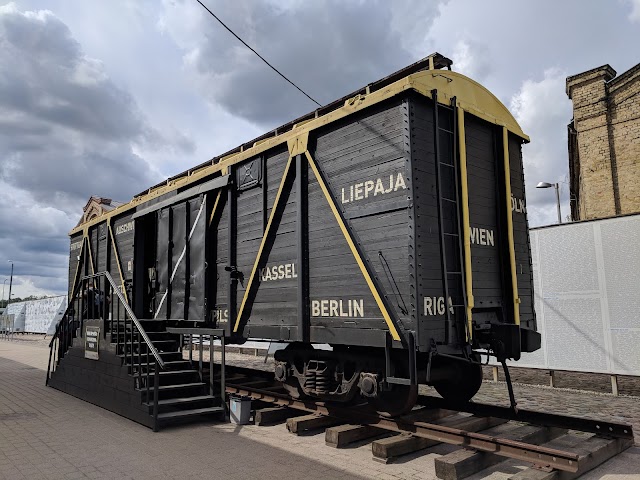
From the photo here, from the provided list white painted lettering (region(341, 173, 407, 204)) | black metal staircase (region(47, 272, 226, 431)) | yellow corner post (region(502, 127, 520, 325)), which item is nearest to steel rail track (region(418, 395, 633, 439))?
yellow corner post (region(502, 127, 520, 325))

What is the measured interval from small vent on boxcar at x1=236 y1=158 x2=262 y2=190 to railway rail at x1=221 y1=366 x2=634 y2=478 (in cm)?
341

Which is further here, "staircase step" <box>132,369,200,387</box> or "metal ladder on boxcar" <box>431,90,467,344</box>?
Answer: "staircase step" <box>132,369,200,387</box>

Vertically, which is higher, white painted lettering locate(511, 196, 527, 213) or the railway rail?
white painted lettering locate(511, 196, 527, 213)

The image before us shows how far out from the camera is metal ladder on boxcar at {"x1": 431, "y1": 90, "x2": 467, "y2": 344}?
5395mm

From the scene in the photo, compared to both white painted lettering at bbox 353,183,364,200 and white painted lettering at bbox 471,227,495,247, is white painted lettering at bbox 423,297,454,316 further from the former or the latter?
white painted lettering at bbox 353,183,364,200

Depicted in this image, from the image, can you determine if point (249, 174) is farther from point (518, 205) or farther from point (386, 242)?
point (518, 205)

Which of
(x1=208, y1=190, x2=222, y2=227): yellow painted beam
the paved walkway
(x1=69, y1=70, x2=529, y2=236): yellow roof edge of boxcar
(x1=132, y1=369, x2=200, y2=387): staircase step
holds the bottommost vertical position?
the paved walkway

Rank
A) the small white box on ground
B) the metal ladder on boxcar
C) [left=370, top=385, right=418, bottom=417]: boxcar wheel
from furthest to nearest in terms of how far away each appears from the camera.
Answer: the small white box on ground
[left=370, top=385, right=418, bottom=417]: boxcar wheel
the metal ladder on boxcar

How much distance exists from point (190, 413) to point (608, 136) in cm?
1559

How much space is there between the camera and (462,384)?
261 inches

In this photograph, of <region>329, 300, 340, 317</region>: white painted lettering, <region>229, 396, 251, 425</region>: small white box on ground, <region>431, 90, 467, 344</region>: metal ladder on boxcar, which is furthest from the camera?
<region>229, 396, 251, 425</region>: small white box on ground

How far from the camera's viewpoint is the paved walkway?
4.83 m

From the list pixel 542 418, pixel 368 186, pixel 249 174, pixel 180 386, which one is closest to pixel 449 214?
pixel 368 186

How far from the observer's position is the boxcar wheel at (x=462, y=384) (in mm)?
6387
